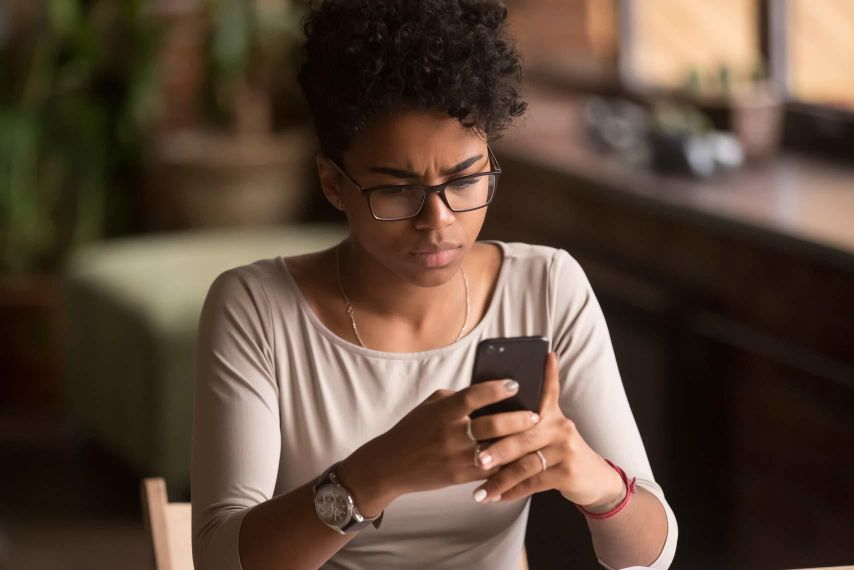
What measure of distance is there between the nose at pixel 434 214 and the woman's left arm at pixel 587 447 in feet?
0.59

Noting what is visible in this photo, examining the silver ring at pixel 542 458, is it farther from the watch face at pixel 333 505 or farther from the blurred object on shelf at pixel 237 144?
the blurred object on shelf at pixel 237 144

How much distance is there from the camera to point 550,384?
117 cm

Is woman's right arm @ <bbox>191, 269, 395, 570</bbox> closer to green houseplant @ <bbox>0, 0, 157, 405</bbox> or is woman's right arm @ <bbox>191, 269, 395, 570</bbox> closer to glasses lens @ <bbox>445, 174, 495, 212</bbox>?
glasses lens @ <bbox>445, 174, 495, 212</bbox>

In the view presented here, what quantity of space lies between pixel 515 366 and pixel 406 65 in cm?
33

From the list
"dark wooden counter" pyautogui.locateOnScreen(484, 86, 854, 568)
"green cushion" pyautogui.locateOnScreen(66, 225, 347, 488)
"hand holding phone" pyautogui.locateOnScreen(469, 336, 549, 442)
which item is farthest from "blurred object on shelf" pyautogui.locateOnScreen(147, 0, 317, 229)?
"hand holding phone" pyautogui.locateOnScreen(469, 336, 549, 442)

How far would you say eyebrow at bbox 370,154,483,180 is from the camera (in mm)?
1293

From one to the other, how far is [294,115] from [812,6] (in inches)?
87.3

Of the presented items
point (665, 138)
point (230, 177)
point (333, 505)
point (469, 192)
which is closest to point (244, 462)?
point (333, 505)

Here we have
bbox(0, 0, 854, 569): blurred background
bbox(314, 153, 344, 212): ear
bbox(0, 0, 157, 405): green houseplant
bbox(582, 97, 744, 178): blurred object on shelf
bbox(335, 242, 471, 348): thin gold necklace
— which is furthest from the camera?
bbox(0, 0, 157, 405): green houseplant

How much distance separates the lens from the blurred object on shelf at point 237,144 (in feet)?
13.7

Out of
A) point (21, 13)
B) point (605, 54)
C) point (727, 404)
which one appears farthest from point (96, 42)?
point (727, 404)

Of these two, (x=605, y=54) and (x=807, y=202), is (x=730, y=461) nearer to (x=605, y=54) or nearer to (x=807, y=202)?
(x=807, y=202)

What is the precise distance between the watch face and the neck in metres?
0.30

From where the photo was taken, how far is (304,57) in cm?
138
